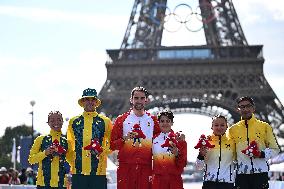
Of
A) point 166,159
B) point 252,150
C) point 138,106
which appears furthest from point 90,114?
point 252,150

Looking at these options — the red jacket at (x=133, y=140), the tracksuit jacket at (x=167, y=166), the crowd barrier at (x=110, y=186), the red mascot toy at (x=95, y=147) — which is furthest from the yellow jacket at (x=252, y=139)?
the crowd barrier at (x=110, y=186)

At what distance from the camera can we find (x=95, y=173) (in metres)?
8.95

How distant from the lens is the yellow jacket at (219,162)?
902cm

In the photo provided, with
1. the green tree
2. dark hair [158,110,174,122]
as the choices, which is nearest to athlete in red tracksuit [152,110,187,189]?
dark hair [158,110,174,122]

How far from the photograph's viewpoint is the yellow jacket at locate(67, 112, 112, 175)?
8.95 metres

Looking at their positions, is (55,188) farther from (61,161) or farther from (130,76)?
(130,76)

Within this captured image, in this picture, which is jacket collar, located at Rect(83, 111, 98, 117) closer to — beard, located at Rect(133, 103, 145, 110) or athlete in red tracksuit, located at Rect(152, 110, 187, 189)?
beard, located at Rect(133, 103, 145, 110)

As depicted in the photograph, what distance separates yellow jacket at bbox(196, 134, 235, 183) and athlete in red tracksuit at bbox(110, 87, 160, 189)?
0.79m

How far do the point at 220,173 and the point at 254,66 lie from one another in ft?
176

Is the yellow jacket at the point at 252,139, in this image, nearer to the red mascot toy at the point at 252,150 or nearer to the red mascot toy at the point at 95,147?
the red mascot toy at the point at 252,150

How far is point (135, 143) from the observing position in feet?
28.8

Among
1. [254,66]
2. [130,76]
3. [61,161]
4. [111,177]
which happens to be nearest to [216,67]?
[254,66]

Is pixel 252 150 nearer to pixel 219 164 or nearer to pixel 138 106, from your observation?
pixel 219 164

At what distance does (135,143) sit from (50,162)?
149cm
